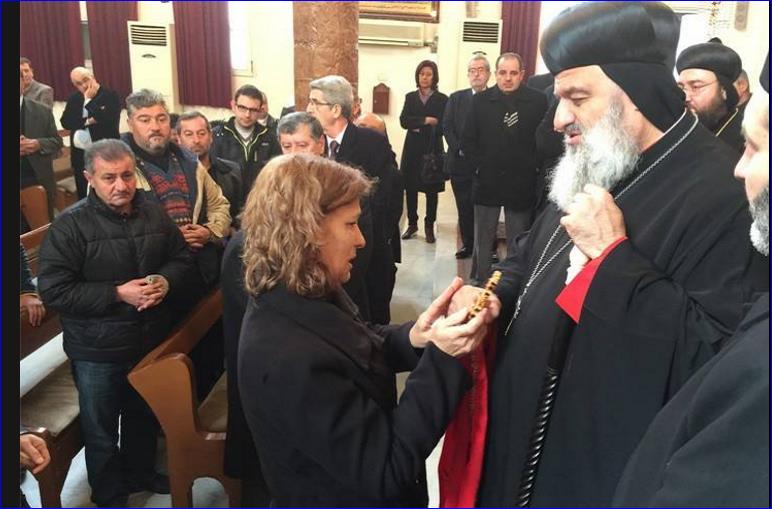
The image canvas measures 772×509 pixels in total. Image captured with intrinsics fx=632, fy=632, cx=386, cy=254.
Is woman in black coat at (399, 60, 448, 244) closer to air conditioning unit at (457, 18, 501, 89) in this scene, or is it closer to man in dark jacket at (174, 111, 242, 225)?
air conditioning unit at (457, 18, 501, 89)

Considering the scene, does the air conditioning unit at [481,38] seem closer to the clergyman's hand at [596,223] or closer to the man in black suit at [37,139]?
the man in black suit at [37,139]

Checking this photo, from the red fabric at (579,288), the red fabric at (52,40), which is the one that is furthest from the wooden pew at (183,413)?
the red fabric at (52,40)

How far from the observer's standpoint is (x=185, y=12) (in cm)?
1052

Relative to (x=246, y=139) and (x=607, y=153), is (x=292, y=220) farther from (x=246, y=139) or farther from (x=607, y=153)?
(x=246, y=139)

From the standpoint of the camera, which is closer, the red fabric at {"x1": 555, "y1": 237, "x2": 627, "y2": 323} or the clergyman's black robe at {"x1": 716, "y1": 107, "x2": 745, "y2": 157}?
the red fabric at {"x1": 555, "y1": 237, "x2": 627, "y2": 323}

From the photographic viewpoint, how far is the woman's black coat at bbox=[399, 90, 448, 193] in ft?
24.4

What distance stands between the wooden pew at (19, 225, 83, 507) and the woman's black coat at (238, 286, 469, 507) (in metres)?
1.22

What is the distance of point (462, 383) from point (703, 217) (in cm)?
70

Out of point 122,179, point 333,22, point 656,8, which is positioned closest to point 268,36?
point 333,22

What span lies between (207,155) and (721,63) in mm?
3212

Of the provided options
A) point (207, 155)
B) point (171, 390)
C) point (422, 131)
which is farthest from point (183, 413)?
point (422, 131)

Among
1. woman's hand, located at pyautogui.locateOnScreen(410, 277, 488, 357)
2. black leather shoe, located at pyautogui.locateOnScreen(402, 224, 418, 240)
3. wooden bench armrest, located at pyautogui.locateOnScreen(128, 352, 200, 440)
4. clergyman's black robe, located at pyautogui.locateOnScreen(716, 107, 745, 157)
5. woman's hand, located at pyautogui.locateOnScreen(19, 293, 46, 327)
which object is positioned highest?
clergyman's black robe, located at pyautogui.locateOnScreen(716, 107, 745, 157)

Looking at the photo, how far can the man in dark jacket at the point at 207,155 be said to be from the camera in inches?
164

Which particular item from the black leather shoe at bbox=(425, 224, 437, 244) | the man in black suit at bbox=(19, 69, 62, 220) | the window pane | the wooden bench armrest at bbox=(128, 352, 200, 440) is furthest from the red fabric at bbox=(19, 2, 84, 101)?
the wooden bench armrest at bbox=(128, 352, 200, 440)
